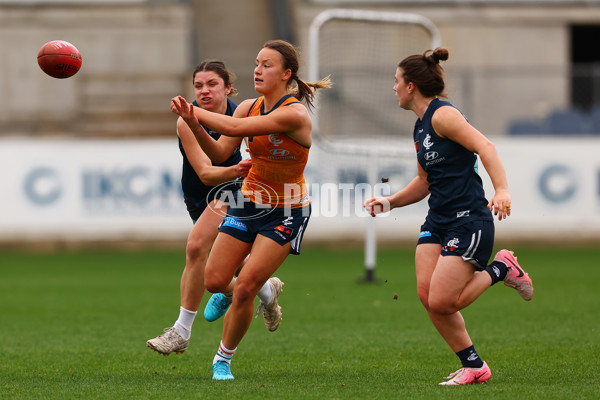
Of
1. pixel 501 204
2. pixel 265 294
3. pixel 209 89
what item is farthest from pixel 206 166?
pixel 501 204

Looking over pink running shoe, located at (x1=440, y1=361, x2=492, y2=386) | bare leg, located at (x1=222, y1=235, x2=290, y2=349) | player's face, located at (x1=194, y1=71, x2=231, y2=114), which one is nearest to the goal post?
player's face, located at (x1=194, y1=71, x2=231, y2=114)

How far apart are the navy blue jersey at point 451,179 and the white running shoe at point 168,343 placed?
2.12 meters

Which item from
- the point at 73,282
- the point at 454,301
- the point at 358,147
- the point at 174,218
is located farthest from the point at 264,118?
the point at 174,218

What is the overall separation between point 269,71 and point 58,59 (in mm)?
1657

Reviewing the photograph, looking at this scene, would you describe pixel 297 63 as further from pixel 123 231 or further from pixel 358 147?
pixel 123 231

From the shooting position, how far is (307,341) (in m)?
8.52

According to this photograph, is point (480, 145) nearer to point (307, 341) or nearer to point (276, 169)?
point (276, 169)

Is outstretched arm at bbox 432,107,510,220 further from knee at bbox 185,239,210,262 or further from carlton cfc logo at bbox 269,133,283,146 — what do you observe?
knee at bbox 185,239,210,262

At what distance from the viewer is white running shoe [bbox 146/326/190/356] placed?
22.4 feet

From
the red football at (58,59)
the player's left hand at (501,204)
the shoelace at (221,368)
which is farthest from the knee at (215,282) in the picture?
the player's left hand at (501,204)

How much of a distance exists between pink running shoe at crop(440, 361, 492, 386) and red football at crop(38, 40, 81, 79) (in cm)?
354

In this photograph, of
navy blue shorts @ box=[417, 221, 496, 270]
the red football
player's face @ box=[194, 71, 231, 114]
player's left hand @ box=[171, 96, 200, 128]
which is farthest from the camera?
player's face @ box=[194, 71, 231, 114]

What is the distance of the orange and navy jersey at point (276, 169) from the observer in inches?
256

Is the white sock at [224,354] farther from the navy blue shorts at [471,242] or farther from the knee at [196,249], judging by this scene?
the navy blue shorts at [471,242]
